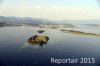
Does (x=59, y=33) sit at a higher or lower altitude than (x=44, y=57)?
higher

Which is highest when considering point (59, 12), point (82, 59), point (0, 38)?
point (59, 12)

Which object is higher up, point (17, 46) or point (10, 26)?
point (10, 26)

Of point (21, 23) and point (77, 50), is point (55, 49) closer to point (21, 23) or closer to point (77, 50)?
point (77, 50)

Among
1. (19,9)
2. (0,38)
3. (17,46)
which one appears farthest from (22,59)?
(19,9)

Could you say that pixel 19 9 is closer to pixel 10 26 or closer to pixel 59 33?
pixel 10 26

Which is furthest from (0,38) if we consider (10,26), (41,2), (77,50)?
(77,50)
